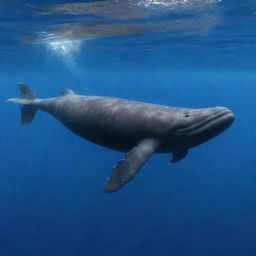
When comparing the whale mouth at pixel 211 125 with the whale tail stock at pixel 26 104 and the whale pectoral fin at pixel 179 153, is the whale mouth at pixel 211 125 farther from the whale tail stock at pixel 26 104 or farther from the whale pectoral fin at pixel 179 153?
the whale tail stock at pixel 26 104

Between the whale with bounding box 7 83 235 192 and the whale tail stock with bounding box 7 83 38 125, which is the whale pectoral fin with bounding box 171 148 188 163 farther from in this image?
the whale tail stock with bounding box 7 83 38 125

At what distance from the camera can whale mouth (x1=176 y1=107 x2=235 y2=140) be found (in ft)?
29.2

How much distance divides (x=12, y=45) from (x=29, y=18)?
9.25m

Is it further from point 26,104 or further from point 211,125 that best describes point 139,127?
point 26,104

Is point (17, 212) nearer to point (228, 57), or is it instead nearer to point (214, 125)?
point (214, 125)

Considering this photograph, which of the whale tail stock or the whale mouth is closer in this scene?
the whale mouth

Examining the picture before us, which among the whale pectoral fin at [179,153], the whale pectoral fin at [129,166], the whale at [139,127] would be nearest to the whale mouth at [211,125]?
the whale at [139,127]

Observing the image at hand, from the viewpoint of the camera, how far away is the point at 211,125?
9.09 meters

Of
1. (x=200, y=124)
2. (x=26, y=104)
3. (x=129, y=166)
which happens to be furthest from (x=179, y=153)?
(x=26, y=104)

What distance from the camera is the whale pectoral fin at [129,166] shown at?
8674 mm

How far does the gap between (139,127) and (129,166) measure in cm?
153

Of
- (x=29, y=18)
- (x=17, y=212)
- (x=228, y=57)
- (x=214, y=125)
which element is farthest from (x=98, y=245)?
(x=228, y=57)

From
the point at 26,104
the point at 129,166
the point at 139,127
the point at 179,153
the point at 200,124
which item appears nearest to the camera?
the point at 129,166

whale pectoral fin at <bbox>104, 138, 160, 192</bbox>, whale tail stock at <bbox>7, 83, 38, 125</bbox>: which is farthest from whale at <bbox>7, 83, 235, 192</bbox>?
whale tail stock at <bbox>7, 83, 38, 125</bbox>
